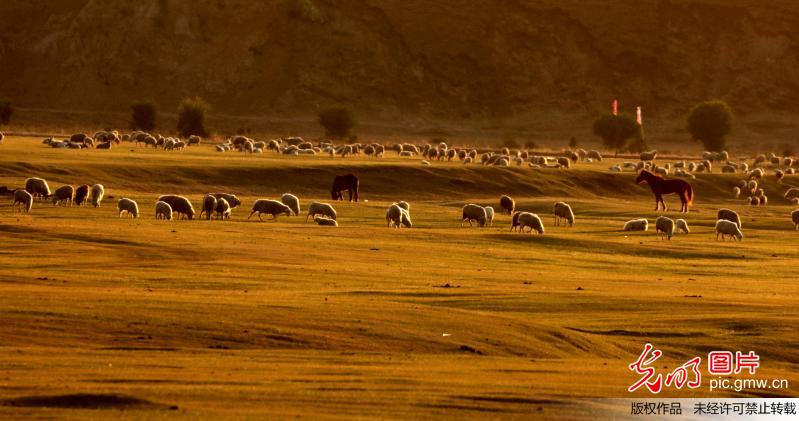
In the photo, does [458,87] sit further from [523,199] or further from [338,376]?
[338,376]

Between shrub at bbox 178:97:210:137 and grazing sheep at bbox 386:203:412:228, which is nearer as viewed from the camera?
grazing sheep at bbox 386:203:412:228

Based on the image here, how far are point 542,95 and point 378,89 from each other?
59.4 feet

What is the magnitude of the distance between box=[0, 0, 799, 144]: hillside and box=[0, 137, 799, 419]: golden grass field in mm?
93198

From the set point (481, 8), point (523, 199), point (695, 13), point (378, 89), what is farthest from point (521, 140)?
point (523, 199)

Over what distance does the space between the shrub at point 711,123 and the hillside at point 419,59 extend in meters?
14.9

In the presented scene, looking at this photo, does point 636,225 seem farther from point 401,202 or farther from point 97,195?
point 97,195

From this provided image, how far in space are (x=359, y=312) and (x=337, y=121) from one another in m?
96.1

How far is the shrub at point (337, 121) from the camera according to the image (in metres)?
121

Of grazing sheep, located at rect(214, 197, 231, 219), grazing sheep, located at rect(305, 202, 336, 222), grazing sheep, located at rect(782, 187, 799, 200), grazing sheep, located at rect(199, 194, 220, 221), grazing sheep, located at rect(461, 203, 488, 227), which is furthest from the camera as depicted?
grazing sheep, located at rect(782, 187, 799, 200)

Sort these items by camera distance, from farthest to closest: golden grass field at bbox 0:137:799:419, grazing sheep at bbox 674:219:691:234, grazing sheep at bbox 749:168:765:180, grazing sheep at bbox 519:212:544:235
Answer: grazing sheep at bbox 749:168:765:180
grazing sheep at bbox 674:219:691:234
grazing sheep at bbox 519:212:544:235
golden grass field at bbox 0:137:799:419

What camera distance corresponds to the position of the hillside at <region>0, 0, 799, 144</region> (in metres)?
147

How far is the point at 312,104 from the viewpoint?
472ft

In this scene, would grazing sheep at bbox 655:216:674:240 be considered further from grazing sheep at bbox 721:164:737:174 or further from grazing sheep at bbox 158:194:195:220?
grazing sheep at bbox 721:164:737:174

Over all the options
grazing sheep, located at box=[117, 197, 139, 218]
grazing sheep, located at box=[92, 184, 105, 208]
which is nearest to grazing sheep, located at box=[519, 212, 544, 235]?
grazing sheep, located at box=[117, 197, 139, 218]
